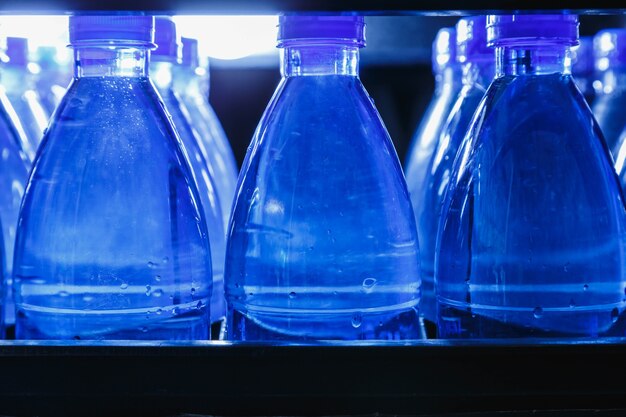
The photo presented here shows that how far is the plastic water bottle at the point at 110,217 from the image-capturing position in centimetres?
65

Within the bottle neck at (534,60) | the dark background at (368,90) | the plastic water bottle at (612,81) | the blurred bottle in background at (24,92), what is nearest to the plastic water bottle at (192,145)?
the blurred bottle in background at (24,92)

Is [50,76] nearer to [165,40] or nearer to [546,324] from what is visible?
[165,40]

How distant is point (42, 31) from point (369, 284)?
2.52 feet

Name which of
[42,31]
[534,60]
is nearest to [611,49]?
[534,60]

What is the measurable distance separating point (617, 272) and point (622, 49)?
1.33 feet

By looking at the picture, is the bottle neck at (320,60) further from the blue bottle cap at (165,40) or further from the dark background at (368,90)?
the dark background at (368,90)

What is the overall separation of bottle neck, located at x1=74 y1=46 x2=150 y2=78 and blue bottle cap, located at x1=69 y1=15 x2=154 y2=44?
21 mm

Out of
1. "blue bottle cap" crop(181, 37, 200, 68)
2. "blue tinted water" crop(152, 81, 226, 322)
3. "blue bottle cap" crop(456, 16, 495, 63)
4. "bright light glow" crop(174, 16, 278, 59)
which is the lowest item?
"blue tinted water" crop(152, 81, 226, 322)

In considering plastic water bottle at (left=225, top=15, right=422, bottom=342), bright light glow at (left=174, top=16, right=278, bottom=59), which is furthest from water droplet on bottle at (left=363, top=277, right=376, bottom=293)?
bright light glow at (left=174, top=16, right=278, bottom=59)

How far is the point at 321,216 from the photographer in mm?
658

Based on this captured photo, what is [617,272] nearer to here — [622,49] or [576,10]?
[576,10]

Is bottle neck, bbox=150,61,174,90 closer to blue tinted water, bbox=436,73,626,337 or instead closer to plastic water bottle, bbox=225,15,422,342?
plastic water bottle, bbox=225,15,422,342

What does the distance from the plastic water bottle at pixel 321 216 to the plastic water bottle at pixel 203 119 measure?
1.20 ft

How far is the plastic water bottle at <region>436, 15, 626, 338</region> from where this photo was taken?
645mm
